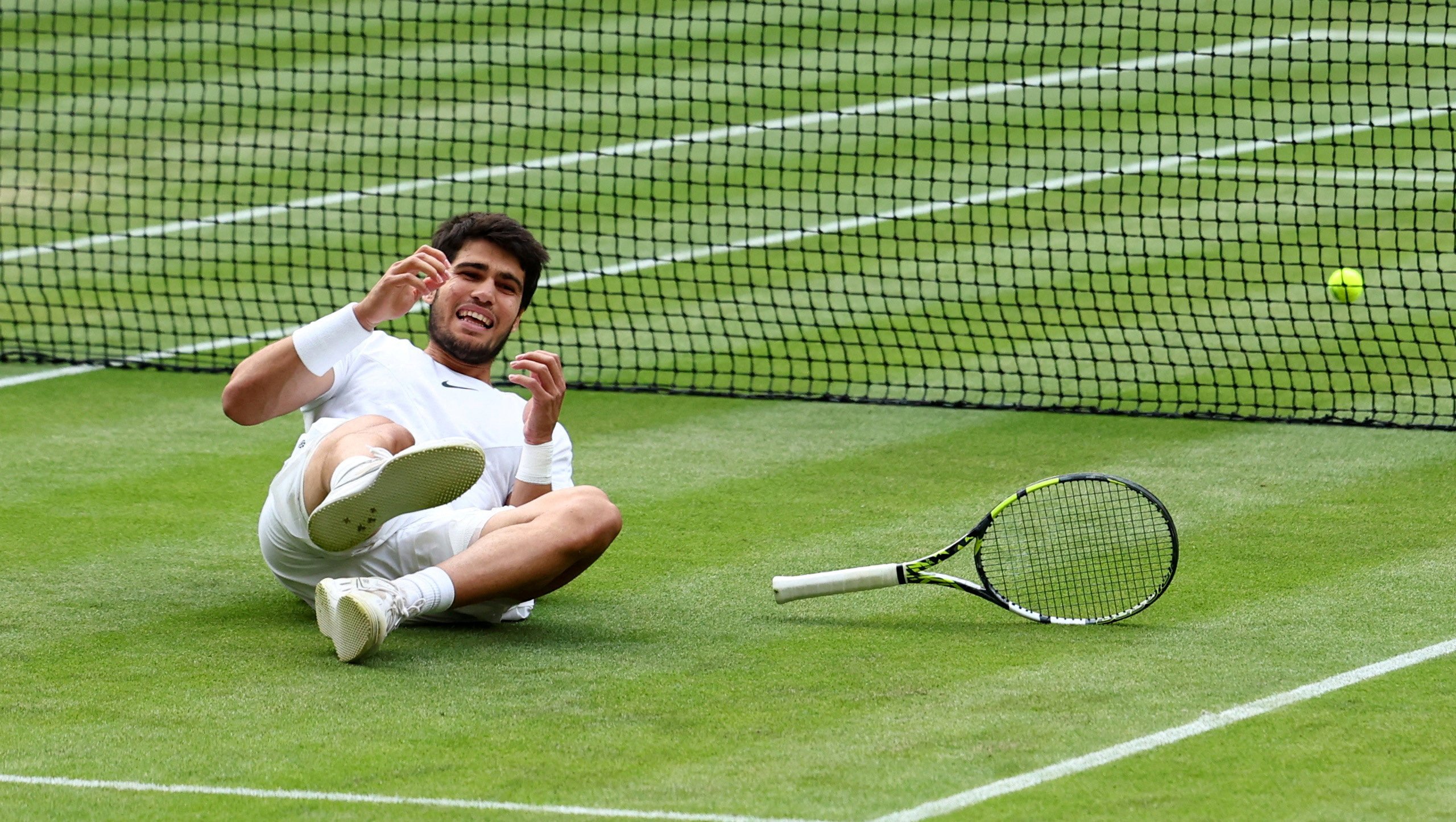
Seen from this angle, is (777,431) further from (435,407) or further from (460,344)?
(435,407)

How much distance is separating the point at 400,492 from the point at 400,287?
0.76 meters

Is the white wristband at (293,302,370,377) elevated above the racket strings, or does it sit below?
above

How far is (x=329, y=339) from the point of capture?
6.70 meters

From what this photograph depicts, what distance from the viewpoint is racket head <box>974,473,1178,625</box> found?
265 inches

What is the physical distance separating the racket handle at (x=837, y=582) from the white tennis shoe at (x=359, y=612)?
45.9 inches

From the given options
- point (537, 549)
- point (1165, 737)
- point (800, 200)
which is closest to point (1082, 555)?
point (1165, 737)

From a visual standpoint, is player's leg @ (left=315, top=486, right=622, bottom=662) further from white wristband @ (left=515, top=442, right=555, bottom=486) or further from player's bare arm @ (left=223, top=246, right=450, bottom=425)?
player's bare arm @ (left=223, top=246, right=450, bottom=425)

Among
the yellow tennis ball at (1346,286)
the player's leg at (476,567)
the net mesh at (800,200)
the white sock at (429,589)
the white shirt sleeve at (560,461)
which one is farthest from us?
the yellow tennis ball at (1346,286)

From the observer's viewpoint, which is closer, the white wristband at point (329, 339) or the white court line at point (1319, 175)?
the white wristband at point (329, 339)

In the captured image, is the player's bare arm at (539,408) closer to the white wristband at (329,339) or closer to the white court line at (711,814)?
the white wristband at (329,339)

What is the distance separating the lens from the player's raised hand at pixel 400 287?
21.8ft

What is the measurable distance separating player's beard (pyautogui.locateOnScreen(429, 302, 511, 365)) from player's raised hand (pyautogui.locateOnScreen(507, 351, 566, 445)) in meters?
0.50

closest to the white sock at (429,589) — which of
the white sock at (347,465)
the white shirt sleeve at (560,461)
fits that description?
the white sock at (347,465)

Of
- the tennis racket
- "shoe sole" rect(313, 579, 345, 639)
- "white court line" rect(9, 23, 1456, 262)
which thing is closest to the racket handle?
the tennis racket
